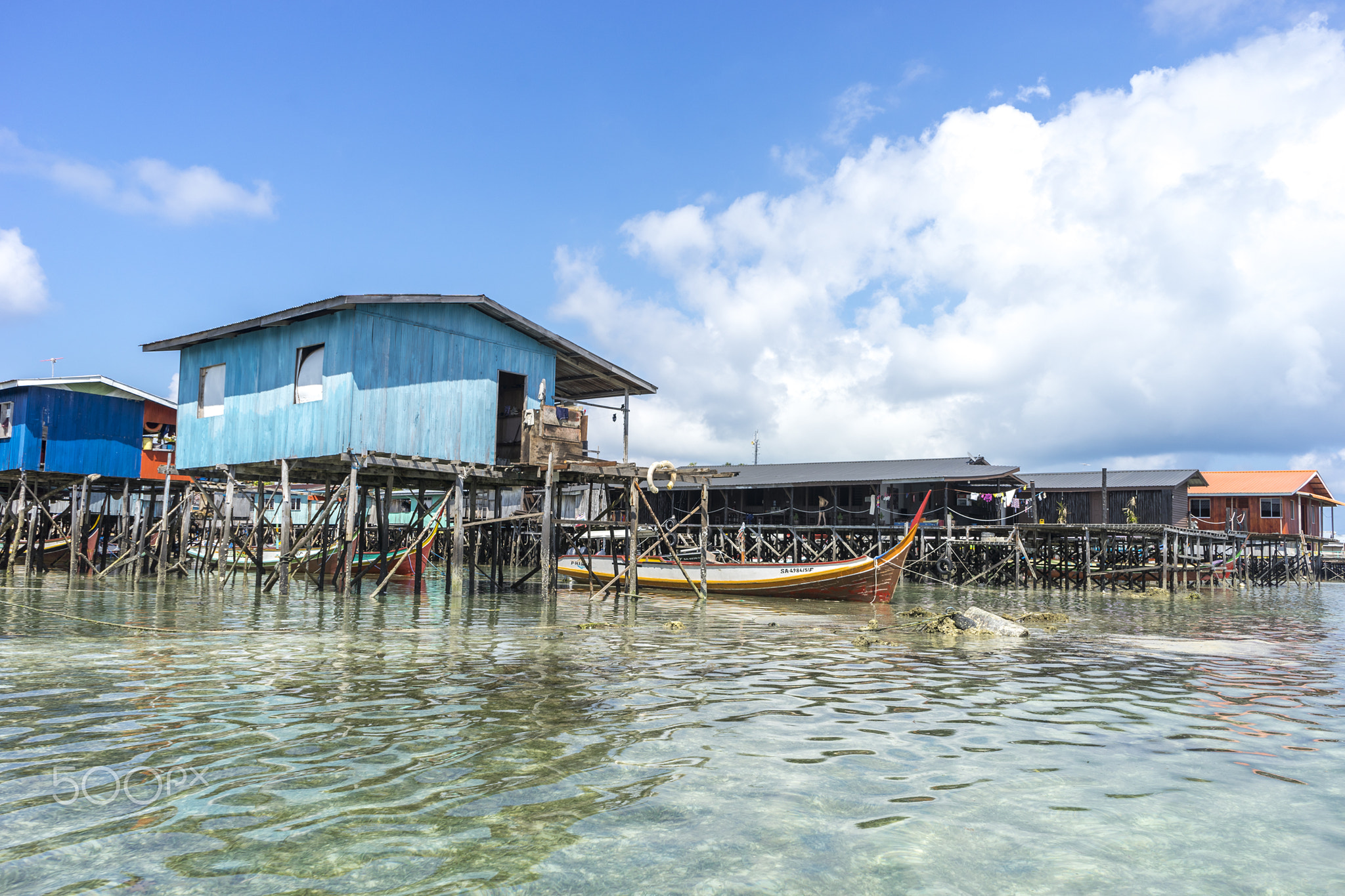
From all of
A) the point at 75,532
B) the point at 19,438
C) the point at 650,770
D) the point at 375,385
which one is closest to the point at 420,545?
the point at 375,385

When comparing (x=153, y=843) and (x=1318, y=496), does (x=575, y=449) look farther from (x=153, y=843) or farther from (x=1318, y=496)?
(x=1318, y=496)

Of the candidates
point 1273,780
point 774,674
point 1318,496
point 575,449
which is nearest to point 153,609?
point 575,449

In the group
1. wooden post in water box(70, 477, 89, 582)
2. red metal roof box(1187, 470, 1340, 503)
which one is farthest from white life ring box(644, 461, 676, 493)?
red metal roof box(1187, 470, 1340, 503)

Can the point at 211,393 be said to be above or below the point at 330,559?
above

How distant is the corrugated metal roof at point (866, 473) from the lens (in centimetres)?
3762

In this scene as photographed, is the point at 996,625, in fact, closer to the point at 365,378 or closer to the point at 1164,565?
the point at 365,378

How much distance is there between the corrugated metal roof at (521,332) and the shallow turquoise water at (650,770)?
30.4 feet

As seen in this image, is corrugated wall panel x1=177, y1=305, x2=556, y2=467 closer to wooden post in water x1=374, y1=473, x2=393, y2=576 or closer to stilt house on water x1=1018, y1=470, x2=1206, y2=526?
wooden post in water x1=374, y1=473, x2=393, y2=576

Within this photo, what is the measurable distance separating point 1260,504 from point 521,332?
47.9 m

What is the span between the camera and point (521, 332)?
74.0 ft

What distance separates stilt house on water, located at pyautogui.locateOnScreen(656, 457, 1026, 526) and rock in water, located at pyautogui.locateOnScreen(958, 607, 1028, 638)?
843 inches

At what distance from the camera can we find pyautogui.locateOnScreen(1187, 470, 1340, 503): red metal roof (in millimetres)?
51406

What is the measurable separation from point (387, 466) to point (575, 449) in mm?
4598

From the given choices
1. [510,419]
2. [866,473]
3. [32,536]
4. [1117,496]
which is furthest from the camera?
[1117,496]
